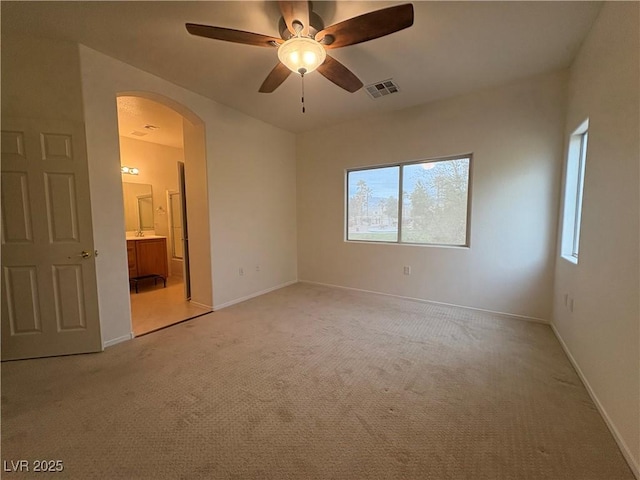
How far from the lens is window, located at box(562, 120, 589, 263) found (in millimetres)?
2613

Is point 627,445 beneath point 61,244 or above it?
beneath

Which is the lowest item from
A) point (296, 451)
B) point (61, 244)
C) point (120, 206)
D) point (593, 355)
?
point (296, 451)

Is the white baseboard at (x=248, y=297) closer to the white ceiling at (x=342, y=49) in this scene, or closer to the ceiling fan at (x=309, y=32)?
the white ceiling at (x=342, y=49)

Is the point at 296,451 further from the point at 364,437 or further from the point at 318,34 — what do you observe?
the point at 318,34

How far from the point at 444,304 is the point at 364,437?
103 inches

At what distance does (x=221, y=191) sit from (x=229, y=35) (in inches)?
83.0

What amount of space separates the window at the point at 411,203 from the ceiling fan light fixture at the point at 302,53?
93.9 inches

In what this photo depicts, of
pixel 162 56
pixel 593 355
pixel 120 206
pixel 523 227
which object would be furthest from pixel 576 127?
pixel 120 206

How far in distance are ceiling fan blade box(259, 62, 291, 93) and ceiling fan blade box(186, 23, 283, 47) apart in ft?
0.81

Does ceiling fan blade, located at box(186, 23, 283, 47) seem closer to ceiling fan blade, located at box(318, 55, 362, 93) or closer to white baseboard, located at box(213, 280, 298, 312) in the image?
ceiling fan blade, located at box(318, 55, 362, 93)

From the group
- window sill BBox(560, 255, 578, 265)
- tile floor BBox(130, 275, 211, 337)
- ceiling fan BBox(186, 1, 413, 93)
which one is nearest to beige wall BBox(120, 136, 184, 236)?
tile floor BBox(130, 275, 211, 337)

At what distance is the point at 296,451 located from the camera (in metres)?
1.42

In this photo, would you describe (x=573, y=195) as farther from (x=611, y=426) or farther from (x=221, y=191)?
(x=221, y=191)

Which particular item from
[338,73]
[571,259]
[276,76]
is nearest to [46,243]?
[276,76]
